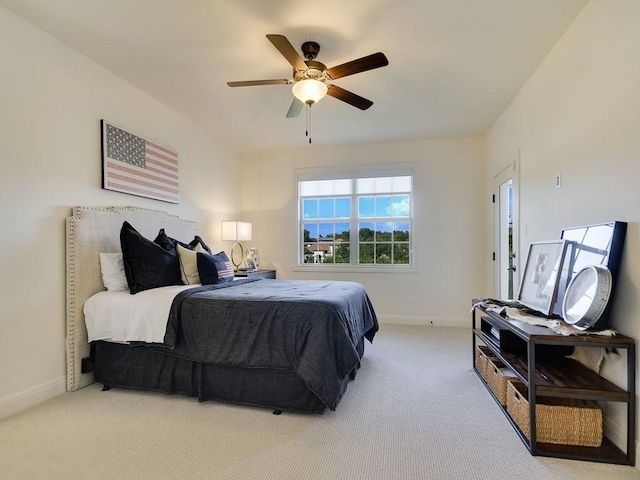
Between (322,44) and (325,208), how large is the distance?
2921 mm

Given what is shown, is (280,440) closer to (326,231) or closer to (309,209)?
(326,231)

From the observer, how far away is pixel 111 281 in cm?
281

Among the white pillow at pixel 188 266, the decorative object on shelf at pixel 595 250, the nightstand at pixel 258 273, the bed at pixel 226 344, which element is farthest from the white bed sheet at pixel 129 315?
the decorative object on shelf at pixel 595 250

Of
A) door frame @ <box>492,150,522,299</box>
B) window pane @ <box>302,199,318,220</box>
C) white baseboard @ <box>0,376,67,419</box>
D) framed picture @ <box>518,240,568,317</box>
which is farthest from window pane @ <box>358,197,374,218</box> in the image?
white baseboard @ <box>0,376,67,419</box>

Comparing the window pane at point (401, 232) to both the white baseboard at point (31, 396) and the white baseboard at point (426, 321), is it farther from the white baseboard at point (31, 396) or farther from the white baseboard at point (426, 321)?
the white baseboard at point (31, 396)

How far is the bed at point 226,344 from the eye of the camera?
2256mm

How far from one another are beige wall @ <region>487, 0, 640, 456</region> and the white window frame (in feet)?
6.51

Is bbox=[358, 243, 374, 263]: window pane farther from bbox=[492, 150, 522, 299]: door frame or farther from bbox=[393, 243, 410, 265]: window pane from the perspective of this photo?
bbox=[492, 150, 522, 299]: door frame

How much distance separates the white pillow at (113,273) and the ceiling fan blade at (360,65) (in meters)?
2.26

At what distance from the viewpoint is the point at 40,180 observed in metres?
2.46

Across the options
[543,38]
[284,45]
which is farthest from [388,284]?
[284,45]

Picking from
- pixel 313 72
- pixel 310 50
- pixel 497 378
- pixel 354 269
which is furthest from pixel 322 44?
pixel 354 269

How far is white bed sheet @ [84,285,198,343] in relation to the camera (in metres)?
2.48

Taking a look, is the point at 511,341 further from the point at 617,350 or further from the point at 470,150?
the point at 470,150
